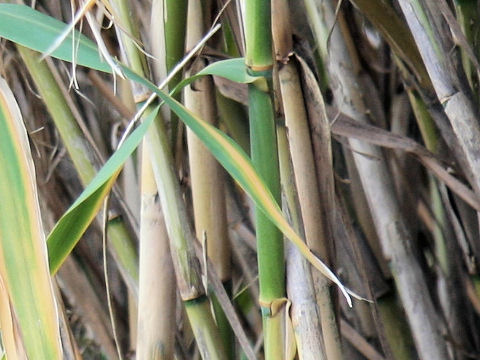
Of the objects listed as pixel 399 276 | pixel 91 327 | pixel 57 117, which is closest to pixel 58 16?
pixel 57 117

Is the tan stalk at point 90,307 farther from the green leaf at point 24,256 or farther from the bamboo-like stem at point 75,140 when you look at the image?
the green leaf at point 24,256

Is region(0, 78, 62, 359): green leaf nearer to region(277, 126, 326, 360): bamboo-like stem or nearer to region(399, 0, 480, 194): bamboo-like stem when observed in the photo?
region(277, 126, 326, 360): bamboo-like stem

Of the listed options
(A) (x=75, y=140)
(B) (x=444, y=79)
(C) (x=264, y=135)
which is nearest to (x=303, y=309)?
(C) (x=264, y=135)

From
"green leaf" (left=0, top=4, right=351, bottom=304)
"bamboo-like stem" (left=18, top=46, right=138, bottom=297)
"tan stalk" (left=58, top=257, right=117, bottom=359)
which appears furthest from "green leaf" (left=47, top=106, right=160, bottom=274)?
"tan stalk" (left=58, top=257, right=117, bottom=359)

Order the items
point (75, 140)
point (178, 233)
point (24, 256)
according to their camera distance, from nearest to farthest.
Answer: point (24, 256), point (178, 233), point (75, 140)

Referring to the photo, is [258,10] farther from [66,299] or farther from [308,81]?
[66,299]

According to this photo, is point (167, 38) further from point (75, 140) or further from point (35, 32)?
point (75, 140)

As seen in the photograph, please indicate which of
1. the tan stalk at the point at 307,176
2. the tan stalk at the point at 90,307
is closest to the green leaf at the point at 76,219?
the tan stalk at the point at 307,176
